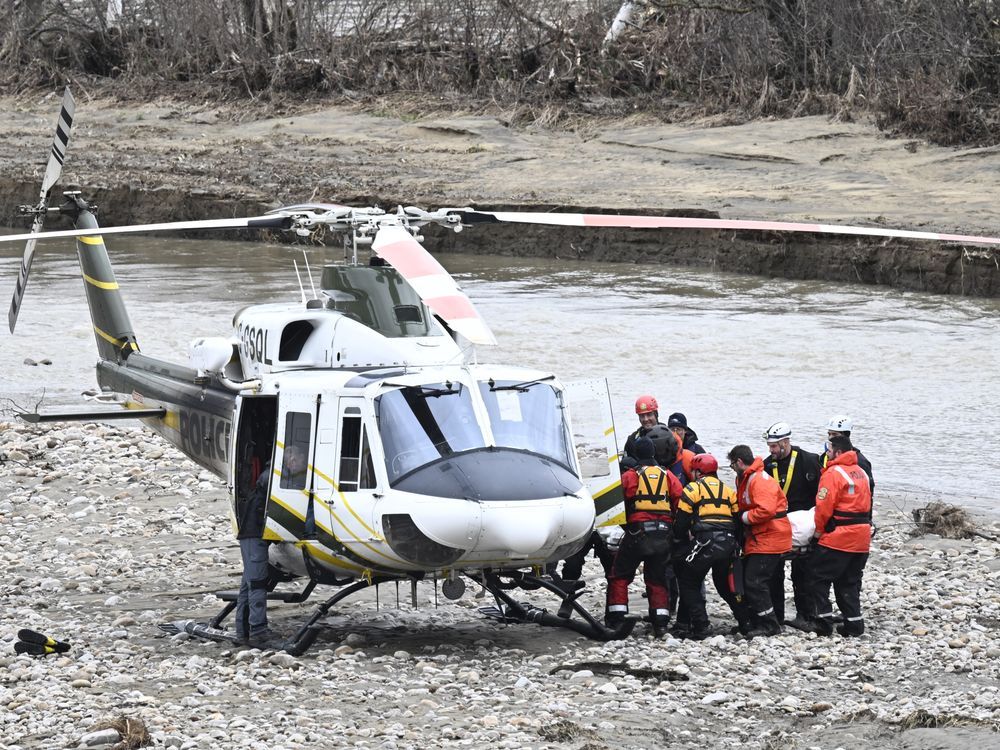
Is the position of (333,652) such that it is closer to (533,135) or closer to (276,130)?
(533,135)

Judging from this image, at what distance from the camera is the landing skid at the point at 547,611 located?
886 cm

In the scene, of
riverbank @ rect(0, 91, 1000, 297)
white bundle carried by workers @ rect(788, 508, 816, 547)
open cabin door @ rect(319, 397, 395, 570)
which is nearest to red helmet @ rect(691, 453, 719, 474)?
white bundle carried by workers @ rect(788, 508, 816, 547)

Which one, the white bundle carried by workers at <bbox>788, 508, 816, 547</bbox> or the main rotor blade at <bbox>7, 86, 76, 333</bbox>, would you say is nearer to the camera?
the white bundle carried by workers at <bbox>788, 508, 816, 547</bbox>

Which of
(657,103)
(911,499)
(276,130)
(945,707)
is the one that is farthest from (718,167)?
(945,707)

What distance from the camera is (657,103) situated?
100 ft

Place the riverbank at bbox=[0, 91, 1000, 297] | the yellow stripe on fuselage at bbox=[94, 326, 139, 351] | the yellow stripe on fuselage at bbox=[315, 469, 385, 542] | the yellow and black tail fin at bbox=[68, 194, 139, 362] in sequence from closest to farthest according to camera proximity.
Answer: the yellow stripe on fuselage at bbox=[315, 469, 385, 542]
the yellow stripe on fuselage at bbox=[94, 326, 139, 351]
the yellow and black tail fin at bbox=[68, 194, 139, 362]
the riverbank at bbox=[0, 91, 1000, 297]

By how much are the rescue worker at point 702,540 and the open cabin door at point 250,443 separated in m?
2.57

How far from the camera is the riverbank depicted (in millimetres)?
23984

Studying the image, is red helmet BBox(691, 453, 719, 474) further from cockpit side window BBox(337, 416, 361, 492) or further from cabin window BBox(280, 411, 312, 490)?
cabin window BBox(280, 411, 312, 490)

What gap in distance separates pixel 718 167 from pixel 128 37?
17985mm

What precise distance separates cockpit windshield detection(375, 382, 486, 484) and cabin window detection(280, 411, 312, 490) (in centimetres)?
56

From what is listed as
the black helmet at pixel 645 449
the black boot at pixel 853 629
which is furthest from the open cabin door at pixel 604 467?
the black boot at pixel 853 629

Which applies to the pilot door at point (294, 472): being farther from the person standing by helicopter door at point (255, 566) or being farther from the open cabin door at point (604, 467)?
the open cabin door at point (604, 467)

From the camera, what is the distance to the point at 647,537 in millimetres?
8945
